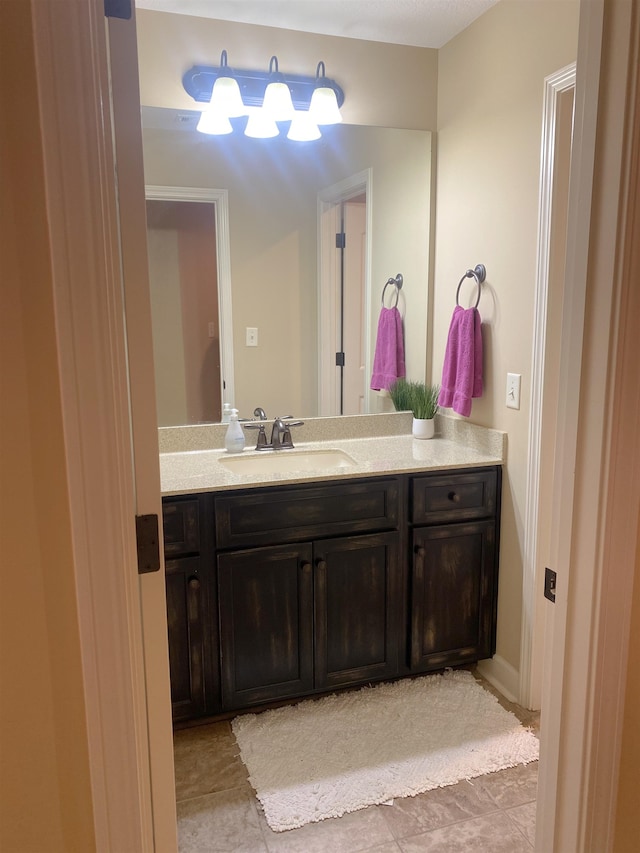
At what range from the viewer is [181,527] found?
2031 millimetres

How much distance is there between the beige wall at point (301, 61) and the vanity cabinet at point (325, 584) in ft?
4.78

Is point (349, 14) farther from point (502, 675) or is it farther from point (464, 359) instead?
point (502, 675)

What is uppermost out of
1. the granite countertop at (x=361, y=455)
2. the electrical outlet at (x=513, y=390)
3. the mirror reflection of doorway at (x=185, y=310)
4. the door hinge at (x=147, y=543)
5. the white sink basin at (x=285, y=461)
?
the mirror reflection of doorway at (x=185, y=310)

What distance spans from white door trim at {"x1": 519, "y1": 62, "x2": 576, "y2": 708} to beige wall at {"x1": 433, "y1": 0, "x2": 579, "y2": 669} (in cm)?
4

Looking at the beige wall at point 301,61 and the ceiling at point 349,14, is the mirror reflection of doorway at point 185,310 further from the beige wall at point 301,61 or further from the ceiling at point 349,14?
the ceiling at point 349,14

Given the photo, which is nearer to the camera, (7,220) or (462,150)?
(7,220)

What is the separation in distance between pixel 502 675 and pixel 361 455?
0.98 m

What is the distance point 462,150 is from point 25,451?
7.30 ft

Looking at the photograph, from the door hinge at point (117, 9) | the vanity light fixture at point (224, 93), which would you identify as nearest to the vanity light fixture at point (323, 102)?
the vanity light fixture at point (224, 93)

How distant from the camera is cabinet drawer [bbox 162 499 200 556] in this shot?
6.60 feet

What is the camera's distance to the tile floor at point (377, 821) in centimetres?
173

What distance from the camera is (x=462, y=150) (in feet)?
8.23

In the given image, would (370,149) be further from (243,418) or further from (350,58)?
(243,418)

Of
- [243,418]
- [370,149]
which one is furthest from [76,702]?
[370,149]
